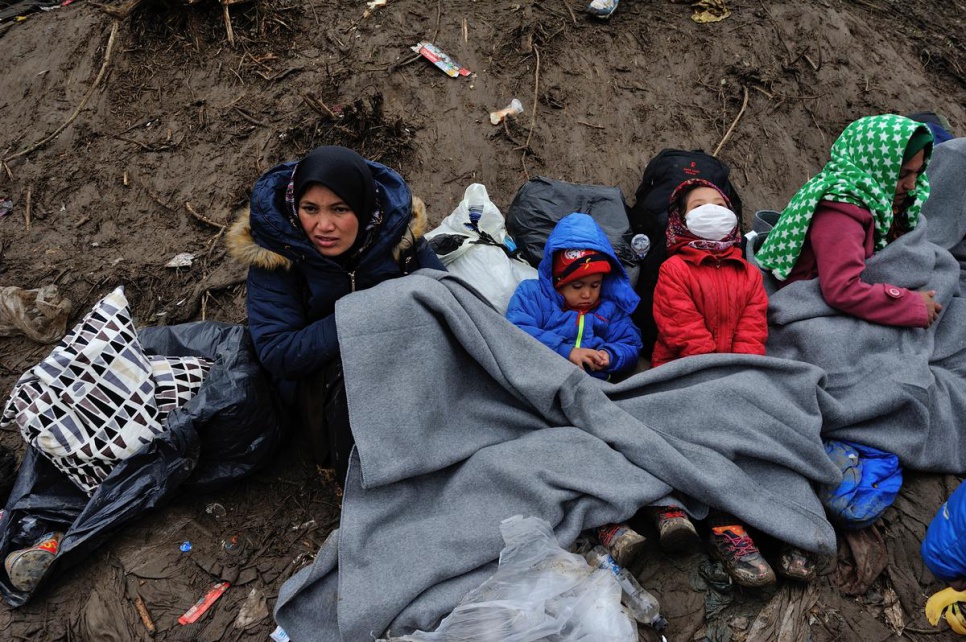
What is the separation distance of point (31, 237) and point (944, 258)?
559 cm

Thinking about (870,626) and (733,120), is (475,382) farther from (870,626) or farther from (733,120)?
(733,120)

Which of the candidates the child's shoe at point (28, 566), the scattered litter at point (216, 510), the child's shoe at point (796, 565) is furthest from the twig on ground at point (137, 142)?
the child's shoe at point (796, 565)

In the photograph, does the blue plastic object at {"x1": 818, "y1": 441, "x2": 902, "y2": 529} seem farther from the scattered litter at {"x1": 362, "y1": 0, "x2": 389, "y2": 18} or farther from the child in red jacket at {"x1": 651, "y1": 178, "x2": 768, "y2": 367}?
the scattered litter at {"x1": 362, "y1": 0, "x2": 389, "y2": 18}

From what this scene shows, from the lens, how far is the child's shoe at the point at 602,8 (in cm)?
516

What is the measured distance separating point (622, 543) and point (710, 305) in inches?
51.7

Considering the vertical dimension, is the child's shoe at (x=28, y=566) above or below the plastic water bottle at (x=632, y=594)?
below

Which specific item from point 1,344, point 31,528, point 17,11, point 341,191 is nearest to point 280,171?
point 341,191

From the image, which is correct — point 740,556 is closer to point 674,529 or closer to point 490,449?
point 674,529

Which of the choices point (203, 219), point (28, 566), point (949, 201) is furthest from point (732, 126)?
point (28, 566)

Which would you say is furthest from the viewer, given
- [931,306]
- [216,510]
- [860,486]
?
[931,306]

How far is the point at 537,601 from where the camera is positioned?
7.00 feet

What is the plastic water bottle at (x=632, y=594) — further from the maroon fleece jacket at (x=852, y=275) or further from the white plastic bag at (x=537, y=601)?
the maroon fleece jacket at (x=852, y=275)

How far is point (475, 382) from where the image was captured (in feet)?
8.83

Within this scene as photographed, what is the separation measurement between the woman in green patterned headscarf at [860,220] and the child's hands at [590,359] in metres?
1.12
